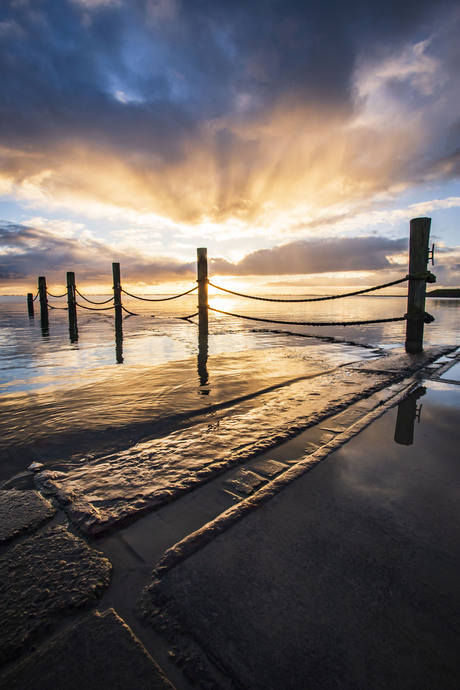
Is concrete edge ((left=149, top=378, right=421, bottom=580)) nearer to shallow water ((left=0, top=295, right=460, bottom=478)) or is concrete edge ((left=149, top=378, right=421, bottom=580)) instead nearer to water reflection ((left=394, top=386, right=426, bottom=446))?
water reflection ((left=394, top=386, right=426, bottom=446))

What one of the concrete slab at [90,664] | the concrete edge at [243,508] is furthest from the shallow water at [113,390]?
the concrete slab at [90,664]

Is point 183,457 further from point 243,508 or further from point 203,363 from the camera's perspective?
point 203,363

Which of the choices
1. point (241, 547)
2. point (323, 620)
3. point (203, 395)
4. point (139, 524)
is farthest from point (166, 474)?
point (203, 395)

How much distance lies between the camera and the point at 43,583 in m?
1.29

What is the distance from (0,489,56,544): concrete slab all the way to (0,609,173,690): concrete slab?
2.33ft

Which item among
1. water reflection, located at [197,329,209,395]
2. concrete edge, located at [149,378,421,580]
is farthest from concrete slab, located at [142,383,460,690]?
water reflection, located at [197,329,209,395]

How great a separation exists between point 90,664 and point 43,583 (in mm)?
433

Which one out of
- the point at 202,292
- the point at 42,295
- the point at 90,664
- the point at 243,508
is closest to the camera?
the point at 90,664

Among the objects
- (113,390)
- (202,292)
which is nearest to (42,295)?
(202,292)

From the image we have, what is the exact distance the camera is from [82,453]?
8.40 feet

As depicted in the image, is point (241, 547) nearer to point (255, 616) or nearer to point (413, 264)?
point (255, 616)

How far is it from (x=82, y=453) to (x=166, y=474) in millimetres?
893

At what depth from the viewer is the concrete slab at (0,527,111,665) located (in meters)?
1.12

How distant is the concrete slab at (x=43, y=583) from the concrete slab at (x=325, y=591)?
0.95 ft
